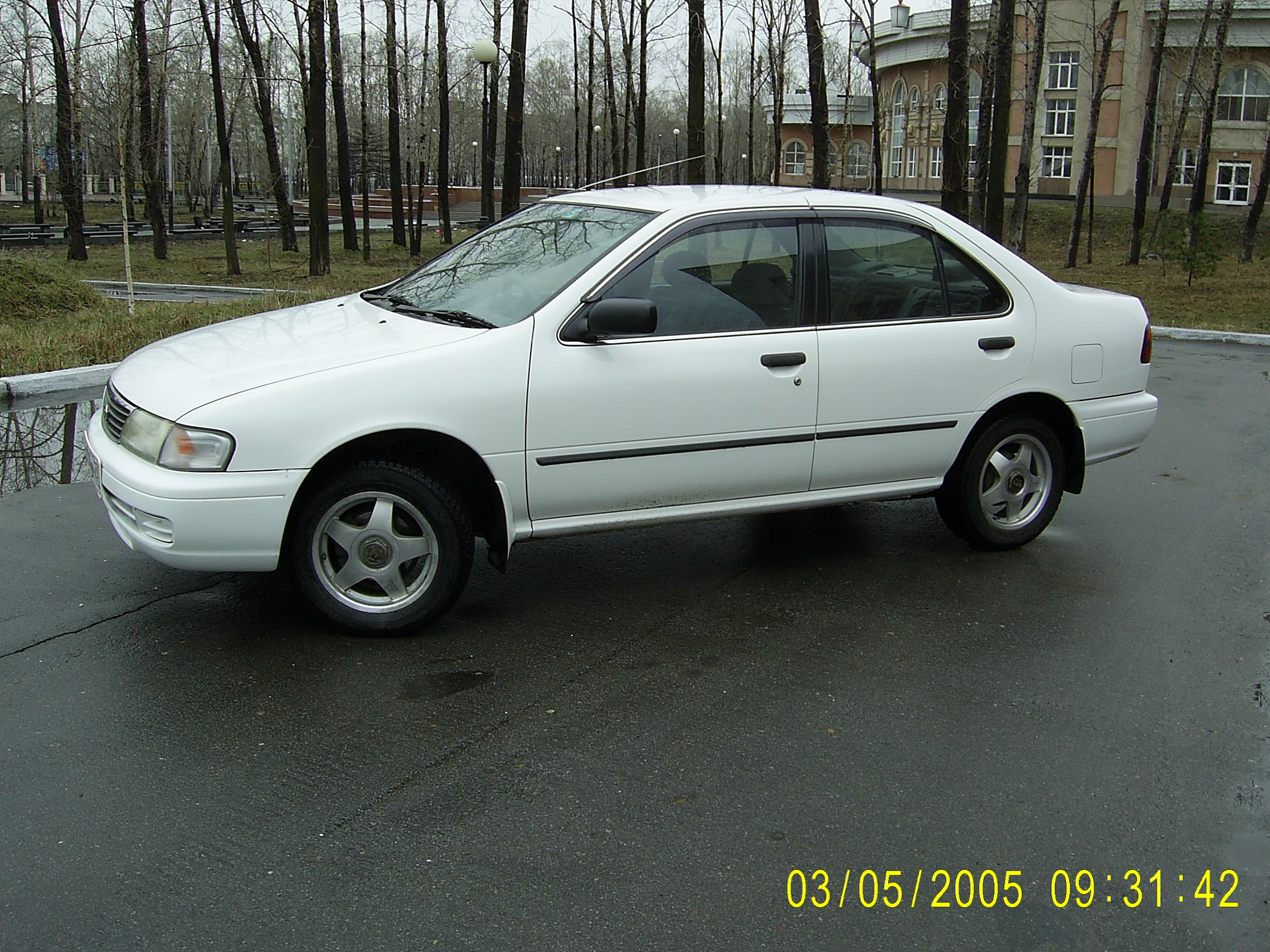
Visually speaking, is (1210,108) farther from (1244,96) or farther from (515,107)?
(1244,96)

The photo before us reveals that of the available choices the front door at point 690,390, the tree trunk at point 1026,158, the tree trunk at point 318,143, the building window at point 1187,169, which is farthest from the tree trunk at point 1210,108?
the front door at point 690,390

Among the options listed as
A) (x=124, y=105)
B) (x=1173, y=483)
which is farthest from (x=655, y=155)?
(x=1173, y=483)

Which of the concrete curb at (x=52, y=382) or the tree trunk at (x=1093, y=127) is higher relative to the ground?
the tree trunk at (x=1093, y=127)

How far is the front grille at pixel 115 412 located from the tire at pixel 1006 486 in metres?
3.74

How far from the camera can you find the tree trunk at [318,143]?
21797 millimetres

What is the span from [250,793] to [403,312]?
7.93 ft

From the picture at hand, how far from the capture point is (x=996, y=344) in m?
5.76

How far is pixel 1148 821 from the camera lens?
11.7 feet

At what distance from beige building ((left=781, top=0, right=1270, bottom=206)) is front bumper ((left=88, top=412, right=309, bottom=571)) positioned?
4584 centimetres

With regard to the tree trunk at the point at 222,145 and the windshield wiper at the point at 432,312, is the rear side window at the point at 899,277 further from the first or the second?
the tree trunk at the point at 222,145

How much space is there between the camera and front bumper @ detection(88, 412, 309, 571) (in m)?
4.34

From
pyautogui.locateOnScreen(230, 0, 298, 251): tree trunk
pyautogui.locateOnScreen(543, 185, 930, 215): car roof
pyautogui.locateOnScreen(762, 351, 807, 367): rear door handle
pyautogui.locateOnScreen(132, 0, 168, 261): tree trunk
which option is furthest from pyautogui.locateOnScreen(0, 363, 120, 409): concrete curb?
pyautogui.locateOnScreen(132, 0, 168, 261): tree trunk

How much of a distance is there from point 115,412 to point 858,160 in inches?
3234

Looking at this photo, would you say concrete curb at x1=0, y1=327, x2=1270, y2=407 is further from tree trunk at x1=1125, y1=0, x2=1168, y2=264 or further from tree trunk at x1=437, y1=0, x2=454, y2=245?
tree trunk at x1=1125, y1=0, x2=1168, y2=264
